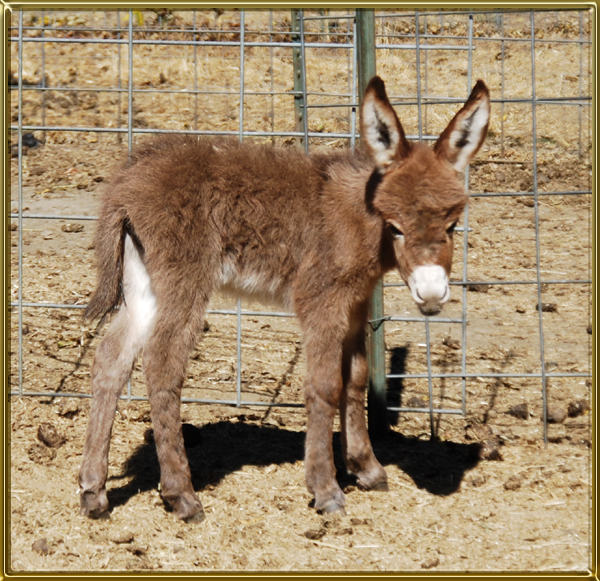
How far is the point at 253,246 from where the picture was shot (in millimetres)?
4793

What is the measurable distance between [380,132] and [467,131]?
1.65ft

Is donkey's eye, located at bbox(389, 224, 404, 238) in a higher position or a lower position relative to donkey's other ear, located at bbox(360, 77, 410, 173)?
lower

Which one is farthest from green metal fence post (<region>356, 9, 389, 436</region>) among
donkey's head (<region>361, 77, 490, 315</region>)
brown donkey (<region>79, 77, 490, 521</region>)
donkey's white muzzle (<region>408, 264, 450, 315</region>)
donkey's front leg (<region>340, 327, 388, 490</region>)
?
donkey's white muzzle (<region>408, 264, 450, 315</region>)

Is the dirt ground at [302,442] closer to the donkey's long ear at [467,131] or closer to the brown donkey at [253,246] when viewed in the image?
the brown donkey at [253,246]

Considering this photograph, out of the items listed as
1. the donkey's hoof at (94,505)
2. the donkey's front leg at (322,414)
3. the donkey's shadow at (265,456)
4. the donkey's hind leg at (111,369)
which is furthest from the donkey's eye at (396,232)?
the donkey's hoof at (94,505)

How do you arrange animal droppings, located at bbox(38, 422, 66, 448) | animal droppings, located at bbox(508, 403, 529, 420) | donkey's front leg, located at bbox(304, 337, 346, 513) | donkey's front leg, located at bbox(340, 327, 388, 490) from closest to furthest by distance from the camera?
donkey's front leg, located at bbox(304, 337, 346, 513) → donkey's front leg, located at bbox(340, 327, 388, 490) → animal droppings, located at bbox(38, 422, 66, 448) → animal droppings, located at bbox(508, 403, 529, 420)

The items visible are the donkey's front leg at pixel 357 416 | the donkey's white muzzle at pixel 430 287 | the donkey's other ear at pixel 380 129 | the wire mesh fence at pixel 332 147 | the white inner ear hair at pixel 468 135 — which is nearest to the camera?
the donkey's white muzzle at pixel 430 287

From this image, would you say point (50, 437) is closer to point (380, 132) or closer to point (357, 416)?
point (357, 416)

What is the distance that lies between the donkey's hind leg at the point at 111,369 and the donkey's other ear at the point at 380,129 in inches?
61.6

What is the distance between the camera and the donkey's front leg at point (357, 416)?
5.07 m

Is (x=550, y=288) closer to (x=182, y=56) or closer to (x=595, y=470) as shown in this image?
(x=595, y=470)

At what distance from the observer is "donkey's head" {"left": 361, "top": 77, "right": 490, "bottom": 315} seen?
13.8 feet

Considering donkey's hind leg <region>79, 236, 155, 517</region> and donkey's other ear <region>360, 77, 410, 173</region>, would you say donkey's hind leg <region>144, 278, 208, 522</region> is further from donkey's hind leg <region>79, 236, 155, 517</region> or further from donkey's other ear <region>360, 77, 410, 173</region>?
donkey's other ear <region>360, 77, 410, 173</region>

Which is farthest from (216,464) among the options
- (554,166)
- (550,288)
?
(554,166)
